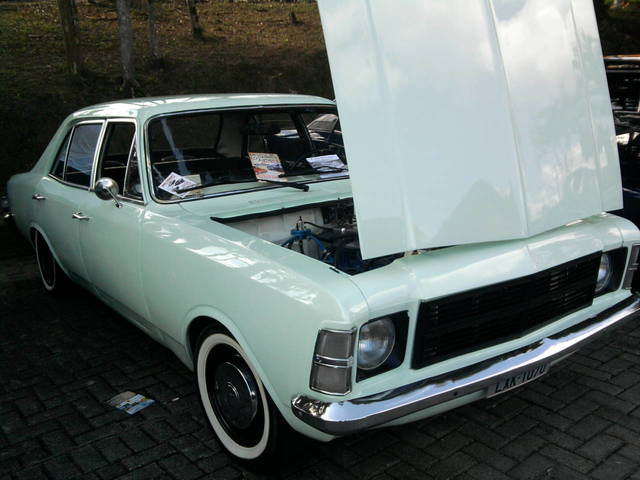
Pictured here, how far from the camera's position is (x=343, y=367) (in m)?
2.38

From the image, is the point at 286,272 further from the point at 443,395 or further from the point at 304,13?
the point at 304,13

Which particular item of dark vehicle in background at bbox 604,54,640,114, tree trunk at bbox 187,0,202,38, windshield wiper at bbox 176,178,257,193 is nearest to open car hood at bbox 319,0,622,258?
windshield wiper at bbox 176,178,257,193

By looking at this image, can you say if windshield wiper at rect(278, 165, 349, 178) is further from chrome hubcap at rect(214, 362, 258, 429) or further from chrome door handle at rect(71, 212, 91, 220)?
chrome hubcap at rect(214, 362, 258, 429)

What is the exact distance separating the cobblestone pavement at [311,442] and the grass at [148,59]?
6104 mm

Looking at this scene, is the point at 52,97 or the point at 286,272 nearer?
the point at 286,272

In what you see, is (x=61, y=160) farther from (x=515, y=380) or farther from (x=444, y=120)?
(x=515, y=380)

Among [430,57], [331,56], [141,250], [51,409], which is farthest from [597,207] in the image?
[51,409]

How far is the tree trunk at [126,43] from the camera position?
10047 mm

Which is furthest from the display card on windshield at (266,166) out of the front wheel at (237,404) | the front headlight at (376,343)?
the front headlight at (376,343)

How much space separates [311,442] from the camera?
296 centimetres

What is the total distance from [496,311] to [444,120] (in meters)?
0.88

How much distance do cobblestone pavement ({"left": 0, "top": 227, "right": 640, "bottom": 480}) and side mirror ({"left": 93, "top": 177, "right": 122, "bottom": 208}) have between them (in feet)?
3.73

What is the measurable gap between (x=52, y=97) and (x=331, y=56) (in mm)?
9073

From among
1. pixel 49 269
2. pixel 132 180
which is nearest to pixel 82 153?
pixel 132 180
